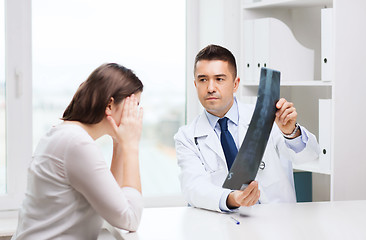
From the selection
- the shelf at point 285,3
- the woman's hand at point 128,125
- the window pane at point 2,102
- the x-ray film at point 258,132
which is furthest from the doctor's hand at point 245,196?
the window pane at point 2,102

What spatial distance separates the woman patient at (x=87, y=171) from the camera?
1328mm

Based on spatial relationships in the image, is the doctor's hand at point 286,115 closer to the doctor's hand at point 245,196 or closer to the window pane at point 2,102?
the doctor's hand at point 245,196

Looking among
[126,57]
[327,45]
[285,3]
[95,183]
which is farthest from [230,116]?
[126,57]

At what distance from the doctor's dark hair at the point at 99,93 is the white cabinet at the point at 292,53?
1175 mm

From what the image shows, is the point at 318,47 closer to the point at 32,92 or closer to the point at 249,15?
the point at 249,15

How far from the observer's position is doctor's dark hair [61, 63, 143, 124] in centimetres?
145

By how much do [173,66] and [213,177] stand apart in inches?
46.9

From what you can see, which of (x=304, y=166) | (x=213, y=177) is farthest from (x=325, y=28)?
(x=213, y=177)

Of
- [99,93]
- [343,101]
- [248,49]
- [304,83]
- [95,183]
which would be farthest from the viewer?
[248,49]

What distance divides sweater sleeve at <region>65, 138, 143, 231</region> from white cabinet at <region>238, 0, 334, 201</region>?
1.27 m

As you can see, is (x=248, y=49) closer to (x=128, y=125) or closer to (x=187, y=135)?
(x=187, y=135)

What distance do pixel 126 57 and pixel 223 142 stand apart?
1128mm

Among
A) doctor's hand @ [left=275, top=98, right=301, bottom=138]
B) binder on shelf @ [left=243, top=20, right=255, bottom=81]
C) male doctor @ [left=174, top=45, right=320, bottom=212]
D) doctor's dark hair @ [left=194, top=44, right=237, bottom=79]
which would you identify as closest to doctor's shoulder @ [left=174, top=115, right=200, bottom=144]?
male doctor @ [left=174, top=45, right=320, bottom=212]

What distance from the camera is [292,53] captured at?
2566mm
